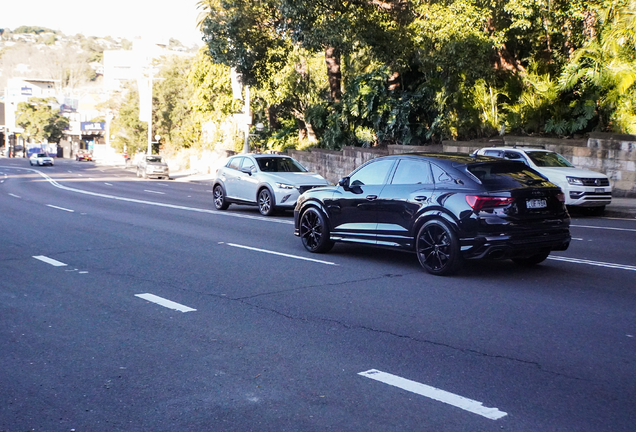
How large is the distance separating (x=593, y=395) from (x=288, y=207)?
13.5 meters

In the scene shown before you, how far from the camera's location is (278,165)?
19.7 meters

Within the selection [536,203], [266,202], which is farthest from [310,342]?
[266,202]

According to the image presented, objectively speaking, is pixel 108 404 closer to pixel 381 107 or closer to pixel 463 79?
pixel 463 79

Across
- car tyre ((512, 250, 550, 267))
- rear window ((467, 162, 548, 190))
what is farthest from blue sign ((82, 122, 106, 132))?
rear window ((467, 162, 548, 190))

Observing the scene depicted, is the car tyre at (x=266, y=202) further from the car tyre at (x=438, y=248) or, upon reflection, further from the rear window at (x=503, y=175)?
the rear window at (x=503, y=175)

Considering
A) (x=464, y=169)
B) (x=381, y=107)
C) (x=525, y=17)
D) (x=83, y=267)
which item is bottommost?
(x=83, y=267)

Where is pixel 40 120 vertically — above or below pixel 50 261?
above

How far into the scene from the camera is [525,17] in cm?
2102

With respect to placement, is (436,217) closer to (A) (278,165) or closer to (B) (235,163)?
(A) (278,165)

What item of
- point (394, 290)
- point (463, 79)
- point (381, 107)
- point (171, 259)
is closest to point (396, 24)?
point (463, 79)

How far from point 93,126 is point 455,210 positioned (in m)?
110

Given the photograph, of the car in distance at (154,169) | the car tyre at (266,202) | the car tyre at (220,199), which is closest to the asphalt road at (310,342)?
the car tyre at (266,202)

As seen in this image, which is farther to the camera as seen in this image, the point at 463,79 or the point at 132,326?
the point at 463,79

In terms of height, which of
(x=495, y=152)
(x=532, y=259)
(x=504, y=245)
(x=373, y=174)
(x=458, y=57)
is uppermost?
(x=458, y=57)
